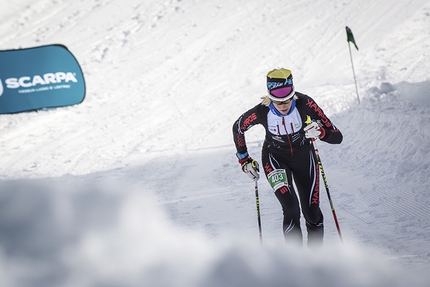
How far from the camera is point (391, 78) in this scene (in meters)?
10.9

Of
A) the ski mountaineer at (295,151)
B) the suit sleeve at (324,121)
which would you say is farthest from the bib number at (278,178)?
the suit sleeve at (324,121)

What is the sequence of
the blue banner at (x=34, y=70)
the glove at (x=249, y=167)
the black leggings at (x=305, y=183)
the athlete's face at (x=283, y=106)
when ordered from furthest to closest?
the blue banner at (x=34, y=70), the glove at (x=249, y=167), the black leggings at (x=305, y=183), the athlete's face at (x=283, y=106)

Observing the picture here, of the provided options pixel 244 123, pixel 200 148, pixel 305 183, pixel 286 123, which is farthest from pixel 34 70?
pixel 305 183

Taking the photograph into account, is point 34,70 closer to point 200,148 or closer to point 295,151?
point 200,148

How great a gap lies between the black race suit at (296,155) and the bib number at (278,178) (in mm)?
44

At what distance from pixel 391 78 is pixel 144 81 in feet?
18.5

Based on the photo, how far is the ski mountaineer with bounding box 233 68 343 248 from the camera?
5.10 metres

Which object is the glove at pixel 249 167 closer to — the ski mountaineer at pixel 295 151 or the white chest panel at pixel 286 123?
the ski mountaineer at pixel 295 151

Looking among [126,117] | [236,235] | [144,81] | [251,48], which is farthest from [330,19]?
[236,235]

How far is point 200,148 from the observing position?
31.1ft

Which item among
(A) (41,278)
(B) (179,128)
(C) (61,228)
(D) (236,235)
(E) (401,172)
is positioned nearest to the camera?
(A) (41,278)

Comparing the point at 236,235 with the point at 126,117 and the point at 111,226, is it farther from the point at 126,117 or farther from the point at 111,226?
the point at 126,117

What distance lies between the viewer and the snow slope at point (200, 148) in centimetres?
507

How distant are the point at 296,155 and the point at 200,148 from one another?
4362 mm
